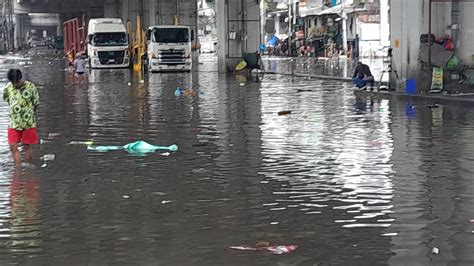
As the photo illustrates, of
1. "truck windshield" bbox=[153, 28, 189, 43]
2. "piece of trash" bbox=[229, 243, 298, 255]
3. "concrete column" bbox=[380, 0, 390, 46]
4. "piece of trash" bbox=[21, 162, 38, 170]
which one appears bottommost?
"piece of trash" bbox=[229, 243, 298, 255]

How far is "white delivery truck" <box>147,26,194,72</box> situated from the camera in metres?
48.3

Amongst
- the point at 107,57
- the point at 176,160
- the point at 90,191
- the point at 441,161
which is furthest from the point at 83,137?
the point at 107,57

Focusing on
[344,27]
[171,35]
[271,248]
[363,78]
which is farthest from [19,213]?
[344,27]

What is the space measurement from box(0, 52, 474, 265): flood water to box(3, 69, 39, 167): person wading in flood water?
54 centimetres

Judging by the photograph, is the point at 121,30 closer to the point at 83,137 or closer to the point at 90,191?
the point at 83,137

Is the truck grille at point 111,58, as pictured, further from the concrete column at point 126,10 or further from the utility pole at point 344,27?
the utility pole at point 344,27

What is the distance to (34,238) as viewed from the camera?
8.38 metres

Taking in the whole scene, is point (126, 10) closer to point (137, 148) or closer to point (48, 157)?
point (137, 148)

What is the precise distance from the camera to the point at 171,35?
49.3 m

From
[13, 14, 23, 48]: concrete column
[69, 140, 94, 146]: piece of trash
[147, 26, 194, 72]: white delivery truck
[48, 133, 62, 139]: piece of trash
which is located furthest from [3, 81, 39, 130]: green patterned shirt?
[13, 14, 23, 48]: concrete column

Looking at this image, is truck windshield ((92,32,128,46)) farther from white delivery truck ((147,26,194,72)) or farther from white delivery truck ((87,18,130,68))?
white delivery truck ((147,26,194,72))

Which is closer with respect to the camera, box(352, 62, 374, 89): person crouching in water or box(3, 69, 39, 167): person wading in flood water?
box(3, 69, 39, 167): person wading in flood water

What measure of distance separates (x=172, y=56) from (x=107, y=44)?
7.85 meters

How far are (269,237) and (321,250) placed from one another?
2.33 ft
